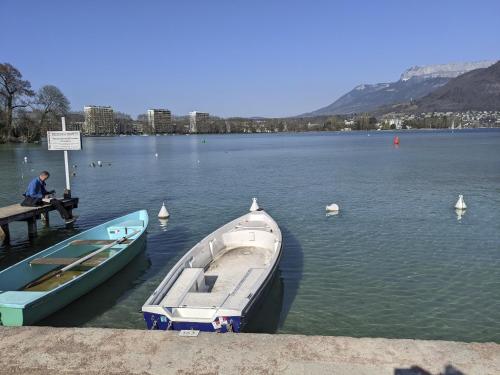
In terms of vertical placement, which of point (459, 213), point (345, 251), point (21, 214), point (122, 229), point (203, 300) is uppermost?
point (21, 214)

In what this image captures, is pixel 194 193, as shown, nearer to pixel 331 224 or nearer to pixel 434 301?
pixel 331 224

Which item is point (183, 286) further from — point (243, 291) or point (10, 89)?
point (10, 89)

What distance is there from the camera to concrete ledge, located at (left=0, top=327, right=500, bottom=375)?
5.03 m

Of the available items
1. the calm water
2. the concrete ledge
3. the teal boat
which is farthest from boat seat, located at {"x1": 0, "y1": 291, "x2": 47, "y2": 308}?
the concrete ledge

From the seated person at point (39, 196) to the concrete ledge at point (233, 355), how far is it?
38.3 feet

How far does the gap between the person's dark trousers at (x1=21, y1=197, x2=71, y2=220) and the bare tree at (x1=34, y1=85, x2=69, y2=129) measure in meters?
89.2

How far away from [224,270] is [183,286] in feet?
8.22

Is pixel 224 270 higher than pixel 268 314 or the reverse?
higher

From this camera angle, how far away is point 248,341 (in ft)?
18.6

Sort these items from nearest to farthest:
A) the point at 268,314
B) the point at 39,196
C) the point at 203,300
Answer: the point at 203,300
the point at 268,314
the point at 39,196

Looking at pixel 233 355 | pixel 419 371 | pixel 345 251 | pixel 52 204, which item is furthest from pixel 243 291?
pixel 52 204

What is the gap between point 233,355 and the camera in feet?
17.5

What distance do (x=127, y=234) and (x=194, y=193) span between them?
1395cm

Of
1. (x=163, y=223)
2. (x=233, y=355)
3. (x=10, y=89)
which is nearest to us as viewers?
(x=233, y=355)
